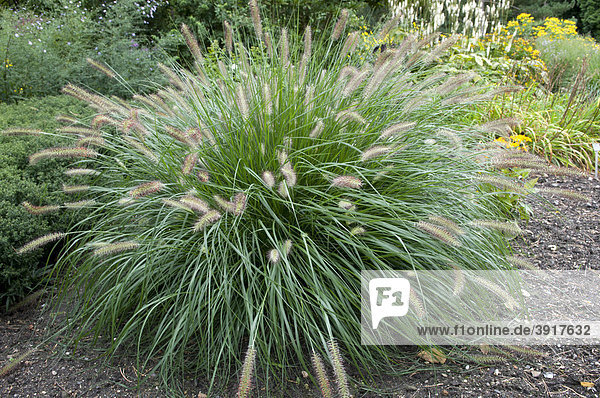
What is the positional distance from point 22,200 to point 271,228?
183 cm

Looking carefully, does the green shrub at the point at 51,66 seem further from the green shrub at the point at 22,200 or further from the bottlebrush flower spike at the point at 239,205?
the bottlebrush flower spike at the point at 239,205

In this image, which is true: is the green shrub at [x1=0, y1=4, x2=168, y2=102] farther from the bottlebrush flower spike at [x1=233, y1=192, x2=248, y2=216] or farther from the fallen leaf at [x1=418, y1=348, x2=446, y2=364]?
the fallen leaf at [x1=418, y1=348, x2=446, y2=364]

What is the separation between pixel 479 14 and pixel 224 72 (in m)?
5.88

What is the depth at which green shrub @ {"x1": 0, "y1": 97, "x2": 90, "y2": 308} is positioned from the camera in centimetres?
287

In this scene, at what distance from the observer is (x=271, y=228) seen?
8.53ft

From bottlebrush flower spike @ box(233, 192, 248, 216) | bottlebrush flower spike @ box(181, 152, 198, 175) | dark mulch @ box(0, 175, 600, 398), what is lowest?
dark mulch @ box(0, 175, 600, 398)

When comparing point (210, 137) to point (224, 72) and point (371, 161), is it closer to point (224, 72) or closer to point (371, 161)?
point (224, 72)

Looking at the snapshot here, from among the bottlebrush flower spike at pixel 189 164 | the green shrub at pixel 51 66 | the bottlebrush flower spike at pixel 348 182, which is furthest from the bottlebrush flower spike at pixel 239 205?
the green shrub at pixel 51 66

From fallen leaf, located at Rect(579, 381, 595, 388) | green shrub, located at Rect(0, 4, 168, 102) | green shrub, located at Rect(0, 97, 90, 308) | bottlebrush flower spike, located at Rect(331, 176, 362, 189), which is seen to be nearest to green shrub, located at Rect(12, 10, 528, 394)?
bottlebrush flower spike, located at Rect(331, 176, 362, 189)

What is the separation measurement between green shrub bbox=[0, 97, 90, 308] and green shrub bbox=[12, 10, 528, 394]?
36cm

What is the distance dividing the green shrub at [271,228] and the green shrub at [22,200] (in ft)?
1.18

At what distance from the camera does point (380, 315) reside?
237 centimetres

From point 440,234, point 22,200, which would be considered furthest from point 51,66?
point 440,234

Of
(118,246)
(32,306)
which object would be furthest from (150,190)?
(32,306)
